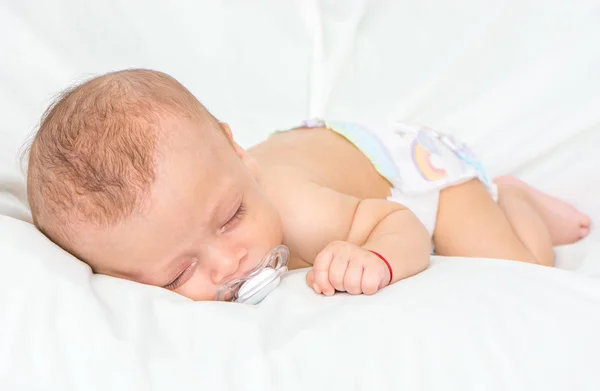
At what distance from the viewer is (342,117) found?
194 cm

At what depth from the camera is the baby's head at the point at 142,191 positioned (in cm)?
101

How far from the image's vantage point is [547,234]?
1473mm

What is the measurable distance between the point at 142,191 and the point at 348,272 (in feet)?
1.01

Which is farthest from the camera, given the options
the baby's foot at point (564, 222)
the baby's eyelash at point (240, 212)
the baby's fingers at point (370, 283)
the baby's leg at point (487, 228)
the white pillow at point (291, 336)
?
the baby's foot at point (564, 222)

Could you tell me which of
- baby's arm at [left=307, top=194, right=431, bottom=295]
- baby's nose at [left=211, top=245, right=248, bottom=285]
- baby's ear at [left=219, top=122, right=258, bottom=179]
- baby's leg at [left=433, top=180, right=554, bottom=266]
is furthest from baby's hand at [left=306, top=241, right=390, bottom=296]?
baby's leg at [left=433, top=180, right=554, bottom=266]

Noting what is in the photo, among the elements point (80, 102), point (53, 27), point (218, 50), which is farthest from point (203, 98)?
point (80, 102)

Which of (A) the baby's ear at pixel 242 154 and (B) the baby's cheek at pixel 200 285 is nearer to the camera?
(B) the baby's cheek at pixel 200 285

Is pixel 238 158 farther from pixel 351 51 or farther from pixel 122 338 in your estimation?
pixel 351 51

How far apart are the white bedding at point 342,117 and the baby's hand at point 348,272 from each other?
25 mm

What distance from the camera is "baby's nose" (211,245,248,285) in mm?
1073

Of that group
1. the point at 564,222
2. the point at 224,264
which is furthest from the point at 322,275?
the point at 564,222

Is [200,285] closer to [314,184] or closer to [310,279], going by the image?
[310,279]

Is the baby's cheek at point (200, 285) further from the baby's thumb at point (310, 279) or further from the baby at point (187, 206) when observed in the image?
the baby's thumb at point (310, 279)

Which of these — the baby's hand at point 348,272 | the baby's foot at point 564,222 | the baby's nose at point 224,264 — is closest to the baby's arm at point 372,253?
the baby's hand at point 348,272
